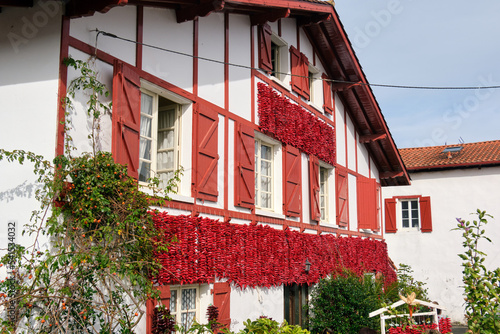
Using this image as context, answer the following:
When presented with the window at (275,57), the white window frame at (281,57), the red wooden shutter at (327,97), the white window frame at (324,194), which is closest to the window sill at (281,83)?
the white window frame at (281,57)

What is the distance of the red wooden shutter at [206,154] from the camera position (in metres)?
8.07

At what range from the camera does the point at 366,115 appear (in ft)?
49.3

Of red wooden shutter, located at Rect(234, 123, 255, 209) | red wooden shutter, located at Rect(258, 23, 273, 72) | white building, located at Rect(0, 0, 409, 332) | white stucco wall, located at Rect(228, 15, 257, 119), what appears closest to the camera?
white building, located at Rect(0, 0, 409, 332)

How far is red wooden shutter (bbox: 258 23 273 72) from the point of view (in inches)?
402

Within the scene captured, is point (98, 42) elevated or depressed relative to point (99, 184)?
elevated

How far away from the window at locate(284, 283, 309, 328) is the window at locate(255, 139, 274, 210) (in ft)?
5.69

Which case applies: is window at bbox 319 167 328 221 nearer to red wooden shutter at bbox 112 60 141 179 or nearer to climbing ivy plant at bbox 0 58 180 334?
red wooden shutter at bbox 112 60 141 179

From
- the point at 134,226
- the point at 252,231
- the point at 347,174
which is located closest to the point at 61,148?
the point at 134,226

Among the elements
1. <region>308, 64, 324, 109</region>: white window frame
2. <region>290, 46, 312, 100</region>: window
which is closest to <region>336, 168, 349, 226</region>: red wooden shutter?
<region>308, 64, 324, 109</region>: white window frame

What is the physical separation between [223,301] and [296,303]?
3057 millimetres

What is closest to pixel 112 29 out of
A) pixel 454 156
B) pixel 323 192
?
pixel 323 192

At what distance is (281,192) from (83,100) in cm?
501

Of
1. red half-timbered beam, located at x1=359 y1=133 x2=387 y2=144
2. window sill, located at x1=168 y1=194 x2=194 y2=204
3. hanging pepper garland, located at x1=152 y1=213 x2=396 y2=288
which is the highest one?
red half-timbered beam, located at x1=359 y1=133 x2=387 y2=144

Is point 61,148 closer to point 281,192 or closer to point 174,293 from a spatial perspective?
point 174,293
